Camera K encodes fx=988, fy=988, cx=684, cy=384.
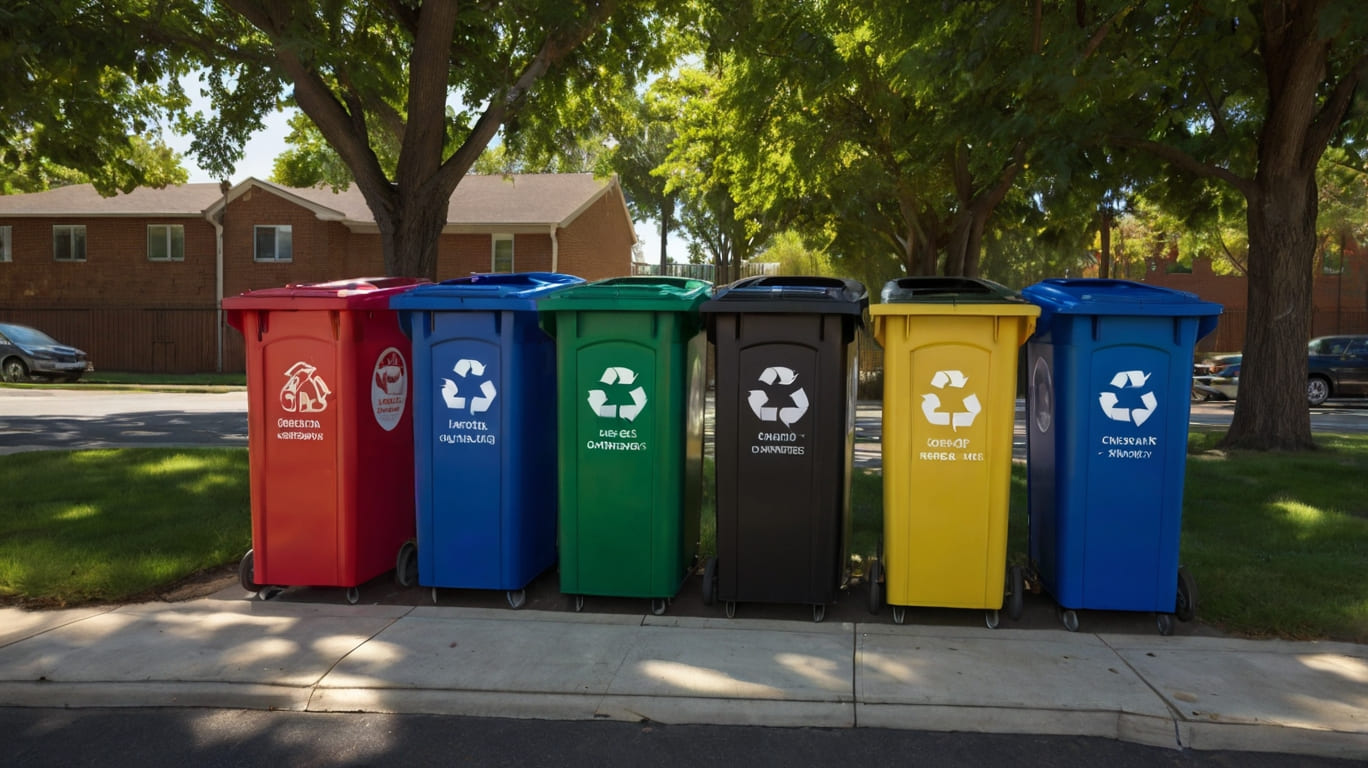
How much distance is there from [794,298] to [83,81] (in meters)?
10.7

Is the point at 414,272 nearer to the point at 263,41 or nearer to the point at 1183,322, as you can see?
the point at 263,41

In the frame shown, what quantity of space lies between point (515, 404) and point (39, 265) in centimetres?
3127

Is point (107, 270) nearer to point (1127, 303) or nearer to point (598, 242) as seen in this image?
point (598, 242)

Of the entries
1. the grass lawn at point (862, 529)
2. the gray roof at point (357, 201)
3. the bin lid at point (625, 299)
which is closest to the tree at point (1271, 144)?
the grass lawn at point (862, 529)

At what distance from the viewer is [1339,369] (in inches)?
860

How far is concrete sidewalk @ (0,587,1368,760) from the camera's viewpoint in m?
4.07

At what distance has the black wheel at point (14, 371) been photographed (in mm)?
23719

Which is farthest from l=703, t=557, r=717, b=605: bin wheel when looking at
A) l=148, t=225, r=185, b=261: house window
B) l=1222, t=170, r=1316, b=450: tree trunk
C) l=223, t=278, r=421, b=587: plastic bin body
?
l=148, t=225, r=185, b=261: house window

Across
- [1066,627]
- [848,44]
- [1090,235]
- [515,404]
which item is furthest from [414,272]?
[1090,235]

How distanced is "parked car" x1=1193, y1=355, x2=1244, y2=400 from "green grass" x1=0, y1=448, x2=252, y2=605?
71.9 feet

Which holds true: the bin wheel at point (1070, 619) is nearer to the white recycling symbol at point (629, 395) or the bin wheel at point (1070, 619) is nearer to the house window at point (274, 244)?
the white recycling symbol at point (629, 395)

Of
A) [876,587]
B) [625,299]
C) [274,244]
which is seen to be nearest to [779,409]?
[625,299]

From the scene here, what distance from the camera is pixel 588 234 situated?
30562mm

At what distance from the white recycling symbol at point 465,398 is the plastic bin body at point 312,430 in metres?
0.55
